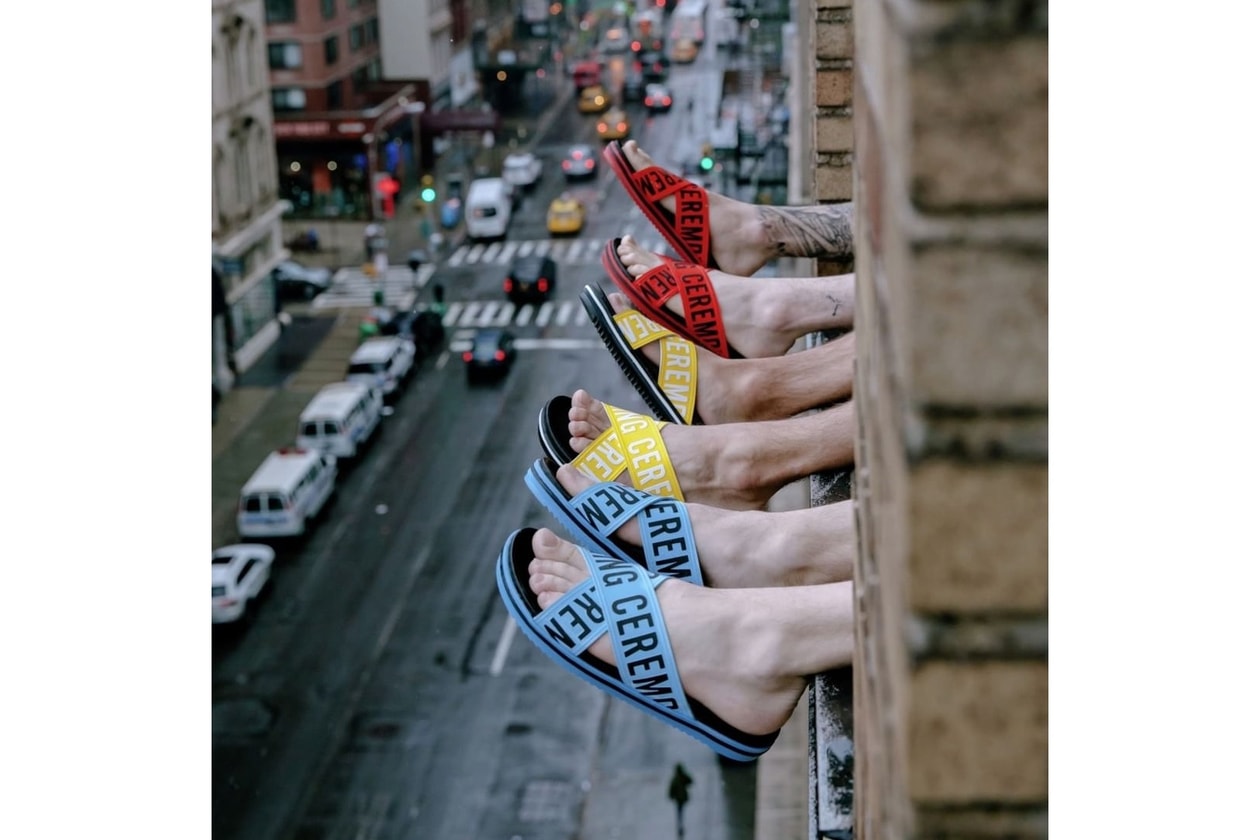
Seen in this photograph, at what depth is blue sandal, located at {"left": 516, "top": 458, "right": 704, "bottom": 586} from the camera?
5.66 meters

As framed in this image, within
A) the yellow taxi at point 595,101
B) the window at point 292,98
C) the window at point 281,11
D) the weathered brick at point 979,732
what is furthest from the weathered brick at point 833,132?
the yellow taxi at point 595,101

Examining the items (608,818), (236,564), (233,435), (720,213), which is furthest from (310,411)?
(720,213)

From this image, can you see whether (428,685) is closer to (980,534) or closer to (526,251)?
(980,534)

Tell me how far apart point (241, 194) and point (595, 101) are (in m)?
26.1

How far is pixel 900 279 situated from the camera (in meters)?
1.98

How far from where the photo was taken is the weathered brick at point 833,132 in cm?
954

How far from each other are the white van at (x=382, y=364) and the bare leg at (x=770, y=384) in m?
33.8

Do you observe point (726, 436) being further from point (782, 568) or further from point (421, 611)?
point (421, 611)

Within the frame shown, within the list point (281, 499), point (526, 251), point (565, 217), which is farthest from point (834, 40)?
point (565, 217)

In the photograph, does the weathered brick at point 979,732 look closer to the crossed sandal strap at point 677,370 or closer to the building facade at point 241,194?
the crossed sandal strap at point 677,370

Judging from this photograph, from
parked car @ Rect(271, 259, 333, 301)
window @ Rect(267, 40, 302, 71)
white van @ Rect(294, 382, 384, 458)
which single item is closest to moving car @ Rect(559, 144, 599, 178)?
window @ Rect(267, 40, 302, 71)

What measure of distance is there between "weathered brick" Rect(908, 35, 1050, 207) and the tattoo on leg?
618cm

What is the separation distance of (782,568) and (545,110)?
2533 inches

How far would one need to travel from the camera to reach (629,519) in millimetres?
5840
